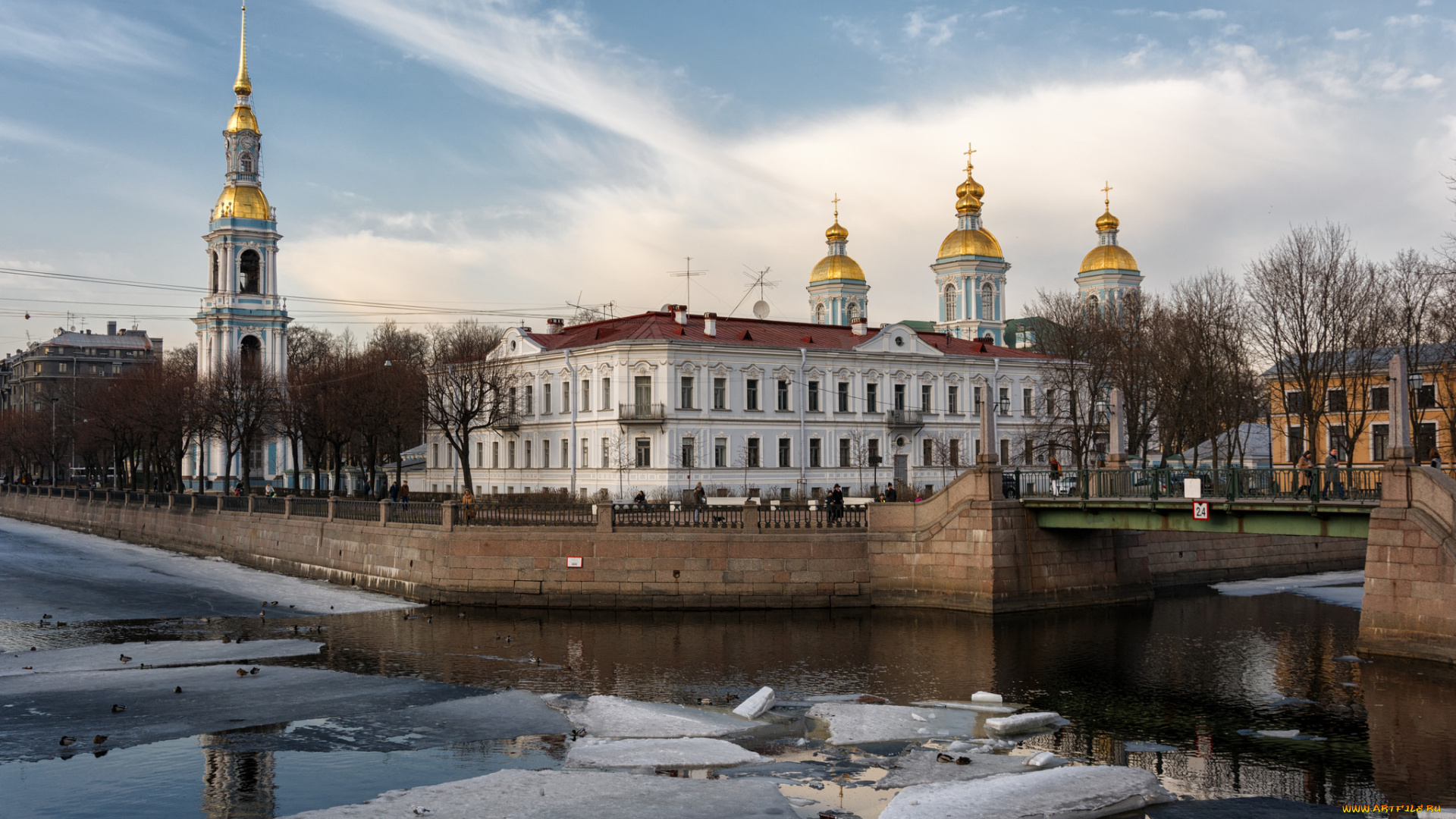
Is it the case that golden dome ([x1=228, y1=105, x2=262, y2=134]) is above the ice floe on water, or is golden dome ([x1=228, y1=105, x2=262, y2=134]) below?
above

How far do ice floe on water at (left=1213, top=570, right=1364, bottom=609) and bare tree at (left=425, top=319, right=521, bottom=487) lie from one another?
127ft

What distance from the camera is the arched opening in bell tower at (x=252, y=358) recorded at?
77250 millimetres

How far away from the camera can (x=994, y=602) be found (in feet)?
113

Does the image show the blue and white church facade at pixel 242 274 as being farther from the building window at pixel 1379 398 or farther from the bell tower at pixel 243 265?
the building window at pixel 1379 398

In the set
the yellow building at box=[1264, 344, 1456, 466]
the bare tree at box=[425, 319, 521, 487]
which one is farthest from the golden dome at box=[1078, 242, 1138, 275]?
the bare tree at box=[425, 319, 521, 487]

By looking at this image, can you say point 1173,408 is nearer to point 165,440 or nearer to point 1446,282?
point 1446,282

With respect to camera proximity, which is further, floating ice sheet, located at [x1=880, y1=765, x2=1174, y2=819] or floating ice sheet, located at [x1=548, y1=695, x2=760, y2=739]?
floating ice sheet, located at [x1=548, y1=695, x2=760, y2=739]

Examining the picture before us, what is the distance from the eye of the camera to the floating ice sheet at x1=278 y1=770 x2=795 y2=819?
15789mm

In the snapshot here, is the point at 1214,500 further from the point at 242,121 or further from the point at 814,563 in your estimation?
the point at 242,121

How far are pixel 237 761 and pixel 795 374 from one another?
49109mm

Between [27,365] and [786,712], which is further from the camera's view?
[27,365]

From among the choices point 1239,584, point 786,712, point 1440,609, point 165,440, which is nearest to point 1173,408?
point 1239,584

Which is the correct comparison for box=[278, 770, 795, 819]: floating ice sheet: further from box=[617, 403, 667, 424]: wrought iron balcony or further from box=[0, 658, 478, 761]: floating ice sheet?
box=[617, 403, 667, 424]: wrought iron balcony

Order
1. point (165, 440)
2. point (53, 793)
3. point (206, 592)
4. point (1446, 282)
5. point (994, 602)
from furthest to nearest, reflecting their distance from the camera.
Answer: point (165, 440), point (206, 592), point (1446, 282), point (994, 602), point (53, 793)
